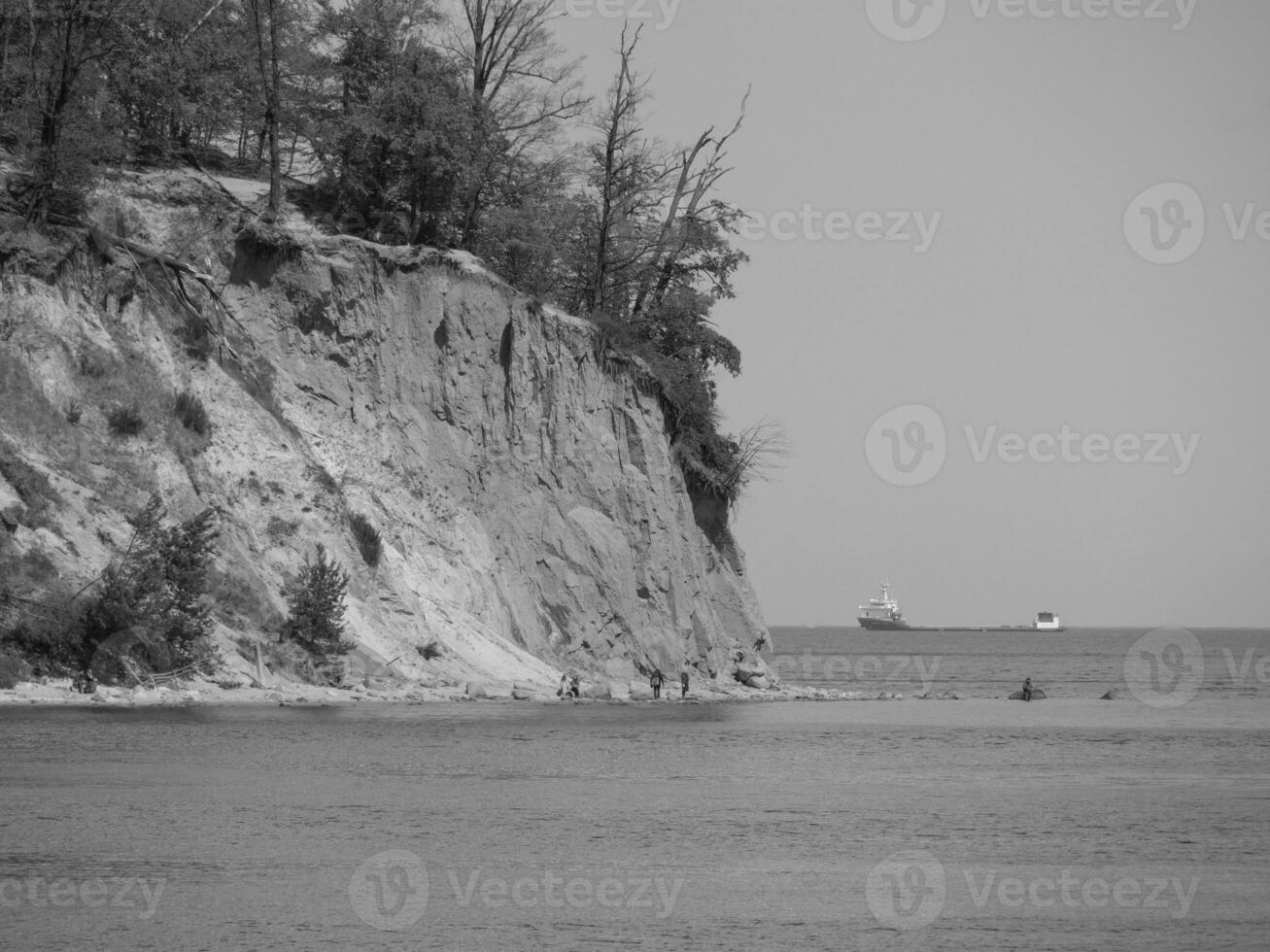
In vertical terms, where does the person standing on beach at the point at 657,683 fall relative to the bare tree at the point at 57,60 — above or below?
below

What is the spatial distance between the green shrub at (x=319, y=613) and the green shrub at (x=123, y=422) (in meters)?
6.29

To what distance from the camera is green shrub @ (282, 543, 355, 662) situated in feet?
140

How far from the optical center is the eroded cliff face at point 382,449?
43906mm

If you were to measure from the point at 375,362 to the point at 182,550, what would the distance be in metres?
14.3

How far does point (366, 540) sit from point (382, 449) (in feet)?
16.3

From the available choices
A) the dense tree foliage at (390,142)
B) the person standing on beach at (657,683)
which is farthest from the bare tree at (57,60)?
the person standing on beach at (657,683)

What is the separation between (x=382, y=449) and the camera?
170 ft

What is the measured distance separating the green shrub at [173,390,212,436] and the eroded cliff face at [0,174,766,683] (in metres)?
0.40

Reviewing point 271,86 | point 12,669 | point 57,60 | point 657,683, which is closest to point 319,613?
point 12,669

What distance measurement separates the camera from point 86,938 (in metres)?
16.1

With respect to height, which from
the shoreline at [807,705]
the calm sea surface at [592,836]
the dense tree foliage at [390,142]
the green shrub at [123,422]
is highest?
the dense tree foliage at [390,142]

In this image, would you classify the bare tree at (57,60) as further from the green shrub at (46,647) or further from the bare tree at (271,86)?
the green shrub at (46,647)

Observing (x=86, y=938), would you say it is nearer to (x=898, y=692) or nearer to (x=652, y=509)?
(x=652, y=509)

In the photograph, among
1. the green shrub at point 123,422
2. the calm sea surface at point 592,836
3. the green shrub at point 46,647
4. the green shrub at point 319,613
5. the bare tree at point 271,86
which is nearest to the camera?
the calm sea surface at point 592,836
